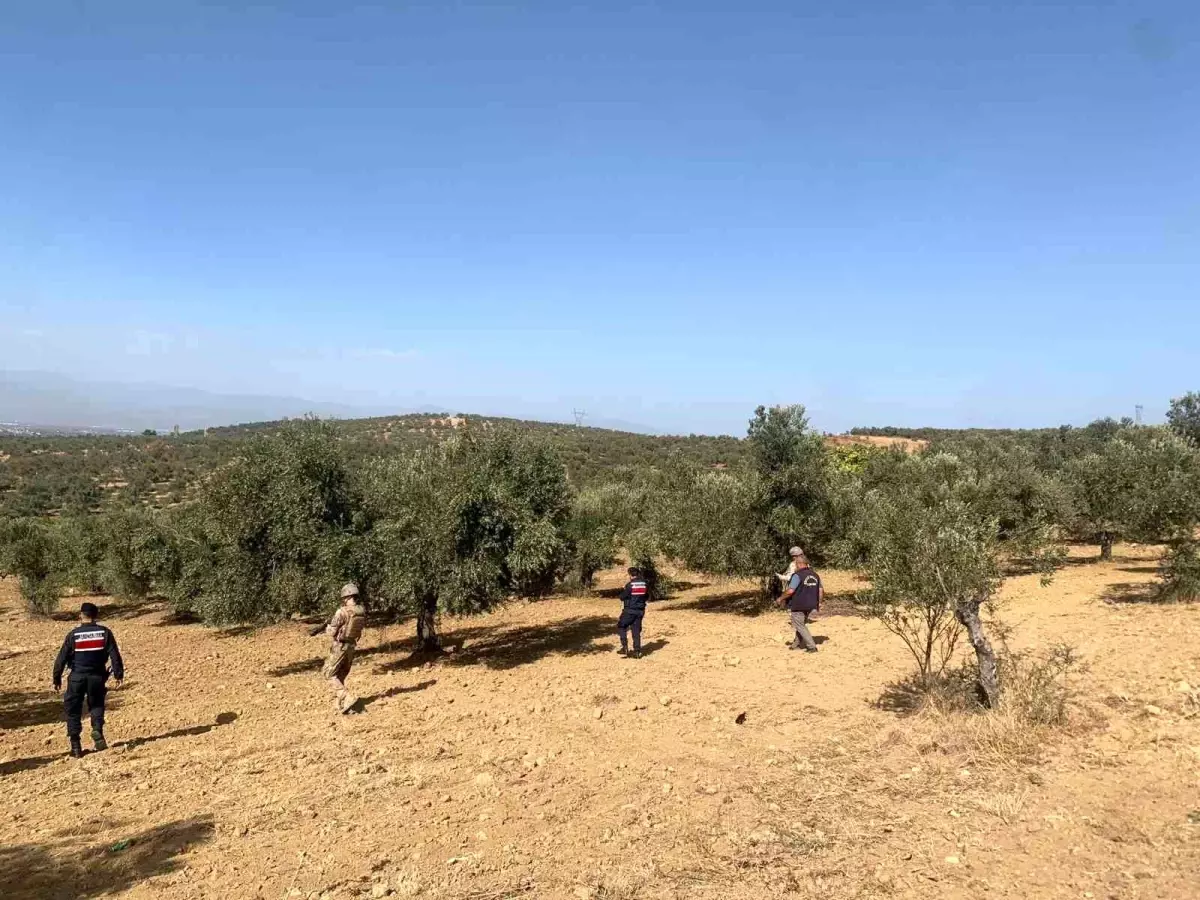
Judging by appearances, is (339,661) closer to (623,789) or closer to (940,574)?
(623,789)

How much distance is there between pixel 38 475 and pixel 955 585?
73854mm

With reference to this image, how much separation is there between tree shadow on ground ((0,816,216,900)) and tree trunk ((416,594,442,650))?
8.13 m

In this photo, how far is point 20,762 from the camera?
31.6 ft

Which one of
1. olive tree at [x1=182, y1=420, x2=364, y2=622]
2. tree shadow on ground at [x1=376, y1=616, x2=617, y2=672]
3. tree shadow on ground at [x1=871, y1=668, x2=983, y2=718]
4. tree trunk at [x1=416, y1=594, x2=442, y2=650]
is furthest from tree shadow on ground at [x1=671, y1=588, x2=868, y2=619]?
olive tree at [x1=182, y1=420, x2=364, y2=622]

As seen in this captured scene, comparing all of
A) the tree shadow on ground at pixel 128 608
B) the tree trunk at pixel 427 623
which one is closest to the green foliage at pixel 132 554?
the tree shadow on ground at pixel 128 608

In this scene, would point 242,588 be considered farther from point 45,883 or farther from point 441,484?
point 45,883

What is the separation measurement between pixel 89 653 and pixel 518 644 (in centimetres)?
939

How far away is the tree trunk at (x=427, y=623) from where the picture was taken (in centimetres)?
1520

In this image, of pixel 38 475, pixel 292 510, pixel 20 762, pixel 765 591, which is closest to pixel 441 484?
pixel 292 510

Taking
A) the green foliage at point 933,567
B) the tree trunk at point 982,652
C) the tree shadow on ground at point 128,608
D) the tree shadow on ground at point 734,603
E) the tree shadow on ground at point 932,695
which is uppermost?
the green foliage at point 933,567

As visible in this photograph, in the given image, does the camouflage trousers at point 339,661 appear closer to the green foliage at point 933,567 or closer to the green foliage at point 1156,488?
the green foliage at point 933,567

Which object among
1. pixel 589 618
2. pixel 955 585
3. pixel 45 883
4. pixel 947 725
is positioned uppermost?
pixel 955 585

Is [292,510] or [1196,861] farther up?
[292,510]

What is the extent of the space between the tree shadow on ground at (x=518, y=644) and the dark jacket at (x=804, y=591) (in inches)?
174
